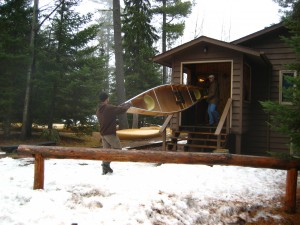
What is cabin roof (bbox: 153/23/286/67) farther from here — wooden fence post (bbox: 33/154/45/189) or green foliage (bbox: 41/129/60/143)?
wooden fence post (bbox: 33/154/45/189)

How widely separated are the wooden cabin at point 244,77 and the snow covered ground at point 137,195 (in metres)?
2.67

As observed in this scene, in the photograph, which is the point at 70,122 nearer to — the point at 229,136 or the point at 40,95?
the point at 40,95

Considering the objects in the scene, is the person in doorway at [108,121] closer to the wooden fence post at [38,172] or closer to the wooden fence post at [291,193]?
the wooden fence post at [38,172]

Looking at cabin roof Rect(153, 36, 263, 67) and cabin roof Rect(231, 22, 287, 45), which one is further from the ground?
cabin roof Rect(231, 22, 287, 45)

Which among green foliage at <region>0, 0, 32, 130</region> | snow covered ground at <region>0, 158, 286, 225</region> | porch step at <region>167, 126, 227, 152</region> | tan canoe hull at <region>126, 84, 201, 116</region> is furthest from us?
green foliage at <region>0, 0, 32, 130</region>

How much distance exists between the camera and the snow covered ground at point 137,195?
470 centimetres

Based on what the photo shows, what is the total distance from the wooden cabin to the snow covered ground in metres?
2.67

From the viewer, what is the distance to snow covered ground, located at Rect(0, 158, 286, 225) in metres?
4.70

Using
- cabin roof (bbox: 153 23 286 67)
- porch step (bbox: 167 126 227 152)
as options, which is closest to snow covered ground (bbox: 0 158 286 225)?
porch step (bbox: 167 126 227 152)

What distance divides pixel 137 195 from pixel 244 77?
6649 mm

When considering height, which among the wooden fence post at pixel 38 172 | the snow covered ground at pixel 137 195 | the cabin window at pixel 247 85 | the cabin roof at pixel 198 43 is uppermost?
the cabin roof at pixel 198 43

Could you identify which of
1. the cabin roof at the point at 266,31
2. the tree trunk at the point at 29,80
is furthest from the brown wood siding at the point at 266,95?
the tree trunk at the point at 29,80

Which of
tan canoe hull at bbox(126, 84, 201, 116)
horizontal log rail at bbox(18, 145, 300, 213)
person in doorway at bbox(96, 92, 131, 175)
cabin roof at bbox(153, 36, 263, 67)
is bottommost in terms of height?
horizontal log rail at bbox(18, 145, 300, 213)

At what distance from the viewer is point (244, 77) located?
34.3 feet
